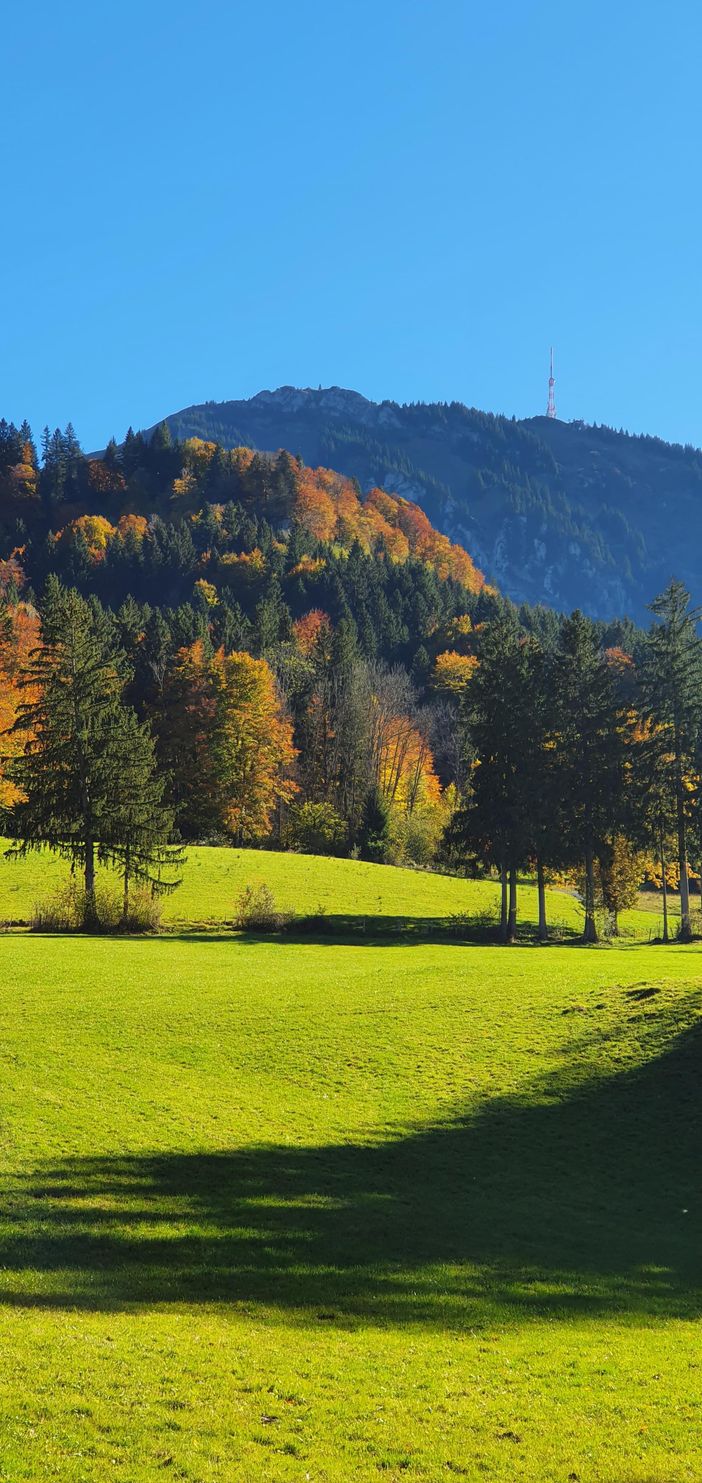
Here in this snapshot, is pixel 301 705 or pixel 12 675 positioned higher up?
pixel 12 675

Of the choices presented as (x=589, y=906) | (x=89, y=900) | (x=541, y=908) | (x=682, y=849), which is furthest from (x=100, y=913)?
(x=682, y=849)

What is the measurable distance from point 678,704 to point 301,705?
4910 centimetres

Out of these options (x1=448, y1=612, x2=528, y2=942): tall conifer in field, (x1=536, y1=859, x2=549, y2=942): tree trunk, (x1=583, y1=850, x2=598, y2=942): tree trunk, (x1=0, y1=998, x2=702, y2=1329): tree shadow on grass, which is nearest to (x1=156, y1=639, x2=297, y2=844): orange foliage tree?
(x1=448, y1=612, x2=528, y2=942): tall conifer in field

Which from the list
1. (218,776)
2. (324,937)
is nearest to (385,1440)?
(324,937)

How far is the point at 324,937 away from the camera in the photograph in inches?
1986

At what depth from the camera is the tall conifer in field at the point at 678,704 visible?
57906 mm

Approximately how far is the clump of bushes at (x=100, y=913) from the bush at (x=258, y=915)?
4681mm

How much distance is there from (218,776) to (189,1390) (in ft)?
235

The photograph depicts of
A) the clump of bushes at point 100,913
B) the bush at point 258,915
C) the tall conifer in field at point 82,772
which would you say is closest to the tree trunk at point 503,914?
the bush at point 258,915

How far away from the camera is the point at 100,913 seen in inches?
1877

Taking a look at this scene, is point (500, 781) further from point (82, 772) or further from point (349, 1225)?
point (349, 1225)

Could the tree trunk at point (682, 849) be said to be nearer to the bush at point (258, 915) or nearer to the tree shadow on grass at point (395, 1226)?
the bush at point (258, 915)

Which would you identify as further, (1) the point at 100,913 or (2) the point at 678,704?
(2) the point at 678,704

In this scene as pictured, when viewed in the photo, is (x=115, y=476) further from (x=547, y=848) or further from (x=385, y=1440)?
(x=385, y=1440)
